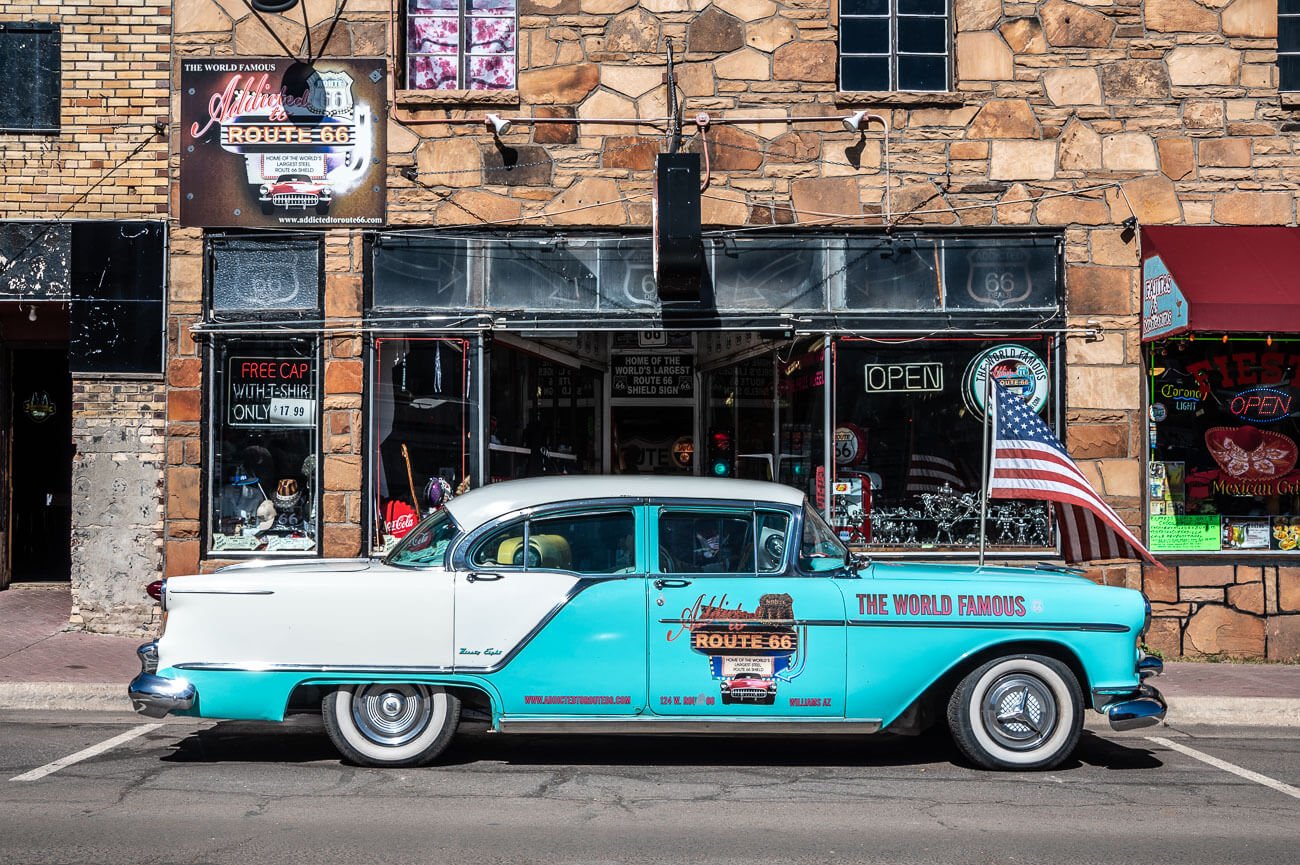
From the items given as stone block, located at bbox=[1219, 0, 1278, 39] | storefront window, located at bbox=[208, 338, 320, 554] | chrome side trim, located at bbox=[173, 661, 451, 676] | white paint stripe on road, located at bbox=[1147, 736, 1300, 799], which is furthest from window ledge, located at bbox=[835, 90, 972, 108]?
chrome side trim, located at bbox=[173, 661, 451, 676]

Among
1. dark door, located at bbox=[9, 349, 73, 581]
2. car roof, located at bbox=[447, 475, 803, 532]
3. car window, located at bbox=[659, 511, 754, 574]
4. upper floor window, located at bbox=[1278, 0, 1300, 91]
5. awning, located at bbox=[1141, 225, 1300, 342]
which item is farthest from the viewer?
dark door, located at bbox=[9, 349, 73, 581]

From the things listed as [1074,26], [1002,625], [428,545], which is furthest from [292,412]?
[1074,26]

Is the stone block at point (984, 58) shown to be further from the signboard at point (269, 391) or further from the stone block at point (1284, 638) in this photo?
the signboard at point (269, 391)

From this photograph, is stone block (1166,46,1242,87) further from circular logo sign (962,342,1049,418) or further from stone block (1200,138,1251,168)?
circular logo sign (962,342,1049,418)

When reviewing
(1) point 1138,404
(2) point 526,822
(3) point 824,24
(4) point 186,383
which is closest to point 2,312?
(4) point 186,383

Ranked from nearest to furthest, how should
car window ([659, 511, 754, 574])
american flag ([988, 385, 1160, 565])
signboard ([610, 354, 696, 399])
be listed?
car window ([659, 511, 754, 574]) < american flag ([988, 385, 1160, 565]) < signboard ([610, 354, 696, 399])

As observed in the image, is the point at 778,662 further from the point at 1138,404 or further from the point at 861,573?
the point at 1138,404

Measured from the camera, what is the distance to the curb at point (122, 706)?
8.89 m

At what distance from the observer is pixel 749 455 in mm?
13062

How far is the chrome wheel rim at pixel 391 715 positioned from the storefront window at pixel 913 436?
5.52 m

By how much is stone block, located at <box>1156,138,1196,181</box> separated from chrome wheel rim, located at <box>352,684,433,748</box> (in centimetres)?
845

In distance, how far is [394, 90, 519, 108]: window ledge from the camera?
1141cm

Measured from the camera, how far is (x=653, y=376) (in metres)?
13.8

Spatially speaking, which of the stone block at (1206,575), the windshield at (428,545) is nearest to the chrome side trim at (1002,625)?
the windshield at (428,545)
